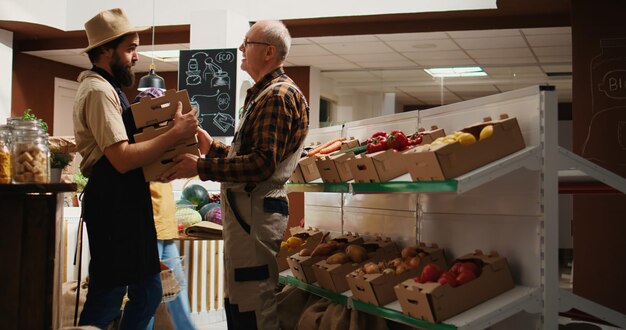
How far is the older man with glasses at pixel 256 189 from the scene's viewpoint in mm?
2627

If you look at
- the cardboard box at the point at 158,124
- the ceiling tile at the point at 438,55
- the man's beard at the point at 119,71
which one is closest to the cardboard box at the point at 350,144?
the cardboard box at the point at 158,124

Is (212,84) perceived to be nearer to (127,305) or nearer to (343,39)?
(343,39)

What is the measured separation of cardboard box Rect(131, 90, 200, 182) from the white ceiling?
19.2ft

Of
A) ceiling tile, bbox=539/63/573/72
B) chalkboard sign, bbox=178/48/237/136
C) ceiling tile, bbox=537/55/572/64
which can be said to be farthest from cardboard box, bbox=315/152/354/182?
ceiling tile, bbox=539/63/573/72

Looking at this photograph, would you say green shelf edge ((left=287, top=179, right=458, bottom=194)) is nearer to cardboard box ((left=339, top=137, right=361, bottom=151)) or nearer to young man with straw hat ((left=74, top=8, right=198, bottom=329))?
cardboard box ((left=339, top=137, right=361, bottom=151))

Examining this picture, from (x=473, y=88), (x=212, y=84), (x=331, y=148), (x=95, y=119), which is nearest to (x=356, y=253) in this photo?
(x=331, y=148)

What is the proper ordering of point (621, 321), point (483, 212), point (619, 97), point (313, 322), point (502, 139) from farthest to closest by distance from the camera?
point (619, 97)
point (313, 322)
point (483, 212)
point (621, 321)
point (502, 139)

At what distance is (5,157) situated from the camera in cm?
219

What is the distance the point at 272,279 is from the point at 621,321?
133 cm

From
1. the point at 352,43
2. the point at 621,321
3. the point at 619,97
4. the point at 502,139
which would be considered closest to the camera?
the point at 502,139

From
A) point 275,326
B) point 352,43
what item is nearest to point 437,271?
point 275,326

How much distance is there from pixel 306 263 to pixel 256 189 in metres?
0.80

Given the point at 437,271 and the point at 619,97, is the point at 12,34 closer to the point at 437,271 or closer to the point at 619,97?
the point at 619,97

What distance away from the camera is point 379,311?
2.67m
